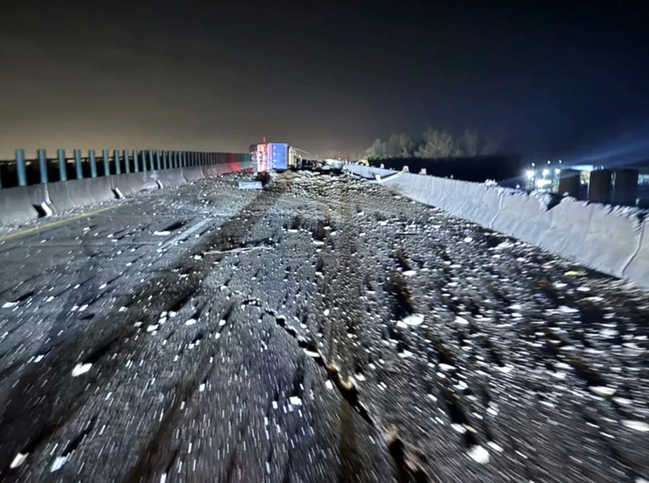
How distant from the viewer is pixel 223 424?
3.40 metres


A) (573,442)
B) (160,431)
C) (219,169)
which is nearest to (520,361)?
(573,442)

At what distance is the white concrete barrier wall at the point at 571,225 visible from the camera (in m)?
7.00

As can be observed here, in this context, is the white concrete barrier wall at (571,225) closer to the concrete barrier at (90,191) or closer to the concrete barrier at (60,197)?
the concrete barrier at (60,197)

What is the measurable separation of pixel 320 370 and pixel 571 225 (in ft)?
21.7

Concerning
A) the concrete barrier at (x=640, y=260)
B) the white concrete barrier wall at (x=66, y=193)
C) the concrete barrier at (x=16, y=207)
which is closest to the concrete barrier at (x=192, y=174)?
the white concrete barrier wall at (x=66, y=193)

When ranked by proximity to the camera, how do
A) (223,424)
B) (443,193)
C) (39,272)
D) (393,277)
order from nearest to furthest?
(223,424), (393,277), (39,272), (443,193)

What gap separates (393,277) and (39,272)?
5793 mm

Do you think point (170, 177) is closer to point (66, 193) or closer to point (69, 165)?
point (69, 165)

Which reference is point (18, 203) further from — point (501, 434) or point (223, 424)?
point (501, 434)

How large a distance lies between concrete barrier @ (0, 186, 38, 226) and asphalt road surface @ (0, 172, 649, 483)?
19.5ft

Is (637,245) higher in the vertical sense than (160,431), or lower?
higher

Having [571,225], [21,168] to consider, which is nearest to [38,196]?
[21,168]

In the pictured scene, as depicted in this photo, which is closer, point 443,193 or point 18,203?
point 18,203

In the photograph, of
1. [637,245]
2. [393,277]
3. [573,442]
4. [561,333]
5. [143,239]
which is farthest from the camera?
[143,239]
